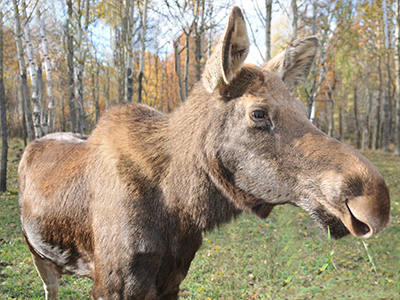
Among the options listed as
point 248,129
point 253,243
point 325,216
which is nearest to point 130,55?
point 253,243

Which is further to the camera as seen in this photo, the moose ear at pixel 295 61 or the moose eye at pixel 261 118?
the moose ear at pixel 295 61

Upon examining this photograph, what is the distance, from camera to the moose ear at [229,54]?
6.90ft

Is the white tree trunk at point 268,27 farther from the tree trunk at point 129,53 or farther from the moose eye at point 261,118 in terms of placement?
the moose eye at point 261,118

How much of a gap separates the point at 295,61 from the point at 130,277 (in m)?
2.41

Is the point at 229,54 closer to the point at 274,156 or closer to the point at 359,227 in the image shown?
the point at 274,156

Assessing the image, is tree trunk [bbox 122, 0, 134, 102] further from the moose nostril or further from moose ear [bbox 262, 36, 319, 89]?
the moose nostril

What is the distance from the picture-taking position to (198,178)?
2.48 m

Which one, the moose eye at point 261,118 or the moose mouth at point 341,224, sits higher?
the moose eye at point 261,118

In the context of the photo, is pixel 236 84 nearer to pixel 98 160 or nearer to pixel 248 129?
pixel 248 129

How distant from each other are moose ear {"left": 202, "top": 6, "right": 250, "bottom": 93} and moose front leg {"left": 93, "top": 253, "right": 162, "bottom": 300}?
1465 mm

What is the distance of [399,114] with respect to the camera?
2270 cm

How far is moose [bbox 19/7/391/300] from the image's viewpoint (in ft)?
6.47

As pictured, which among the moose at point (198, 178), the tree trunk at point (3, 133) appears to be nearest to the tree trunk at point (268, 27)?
the moose at point (198, 178)

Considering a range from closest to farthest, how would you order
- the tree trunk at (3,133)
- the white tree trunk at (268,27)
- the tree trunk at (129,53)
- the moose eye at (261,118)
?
the moose eye at (261,118)
the tree trunk at (129,53)
the white tree trunk at (268,27)
the tree trunk at (3,133)
